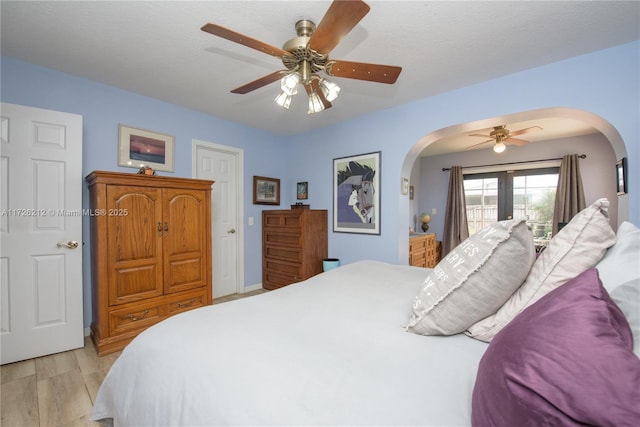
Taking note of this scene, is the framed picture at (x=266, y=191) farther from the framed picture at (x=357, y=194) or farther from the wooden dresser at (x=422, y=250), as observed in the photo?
the wooden dresser at (x=422, y=250)

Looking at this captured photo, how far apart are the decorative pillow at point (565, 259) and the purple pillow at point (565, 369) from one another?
0.87 feet

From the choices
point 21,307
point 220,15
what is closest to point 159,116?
point 220,15

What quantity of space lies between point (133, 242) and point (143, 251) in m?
0.11

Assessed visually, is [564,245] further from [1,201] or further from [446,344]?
[1,201]

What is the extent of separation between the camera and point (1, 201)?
6.72ft

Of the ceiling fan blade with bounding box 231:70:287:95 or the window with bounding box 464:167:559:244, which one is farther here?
the window with bounding box 464:167:559:244

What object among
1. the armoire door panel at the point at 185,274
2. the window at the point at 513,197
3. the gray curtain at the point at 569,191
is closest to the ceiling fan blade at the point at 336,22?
the armoire door panel at the point at 185,274

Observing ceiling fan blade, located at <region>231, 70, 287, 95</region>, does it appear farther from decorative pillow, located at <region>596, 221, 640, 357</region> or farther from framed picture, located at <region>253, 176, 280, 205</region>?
framed picture, located at <region>253, 176, 280, 205</region>

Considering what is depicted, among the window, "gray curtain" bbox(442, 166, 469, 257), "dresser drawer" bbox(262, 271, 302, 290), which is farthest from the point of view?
"gray curtain" bbox(442, 166, 469, 257)

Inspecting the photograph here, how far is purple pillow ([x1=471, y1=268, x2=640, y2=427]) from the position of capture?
1.34 ft

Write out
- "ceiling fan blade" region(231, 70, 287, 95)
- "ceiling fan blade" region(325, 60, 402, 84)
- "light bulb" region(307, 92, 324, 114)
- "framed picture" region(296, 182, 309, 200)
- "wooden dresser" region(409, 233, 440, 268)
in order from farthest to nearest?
"framed picture" region(296, 182, 309, 200) → "wooden dresser" region(409, 233, 440, 268) → "light bulb" region(307, 92, 324, 114) → "ceiling fan blade" region(231, 70, 287, 95) → "ceiling fan blade" region(325, 60, 402, 84)

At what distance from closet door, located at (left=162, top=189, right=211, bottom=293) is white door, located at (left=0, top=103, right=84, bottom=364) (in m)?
0.69

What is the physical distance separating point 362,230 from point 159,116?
272 centimetres

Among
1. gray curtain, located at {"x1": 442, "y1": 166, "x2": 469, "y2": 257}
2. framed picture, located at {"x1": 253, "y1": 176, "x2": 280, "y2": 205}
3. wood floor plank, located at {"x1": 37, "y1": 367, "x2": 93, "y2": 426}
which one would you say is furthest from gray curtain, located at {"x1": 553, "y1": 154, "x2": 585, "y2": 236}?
wood floor plank, located at {"x1": 37, "y1": 367, "x2": 93, "y2": 426}
